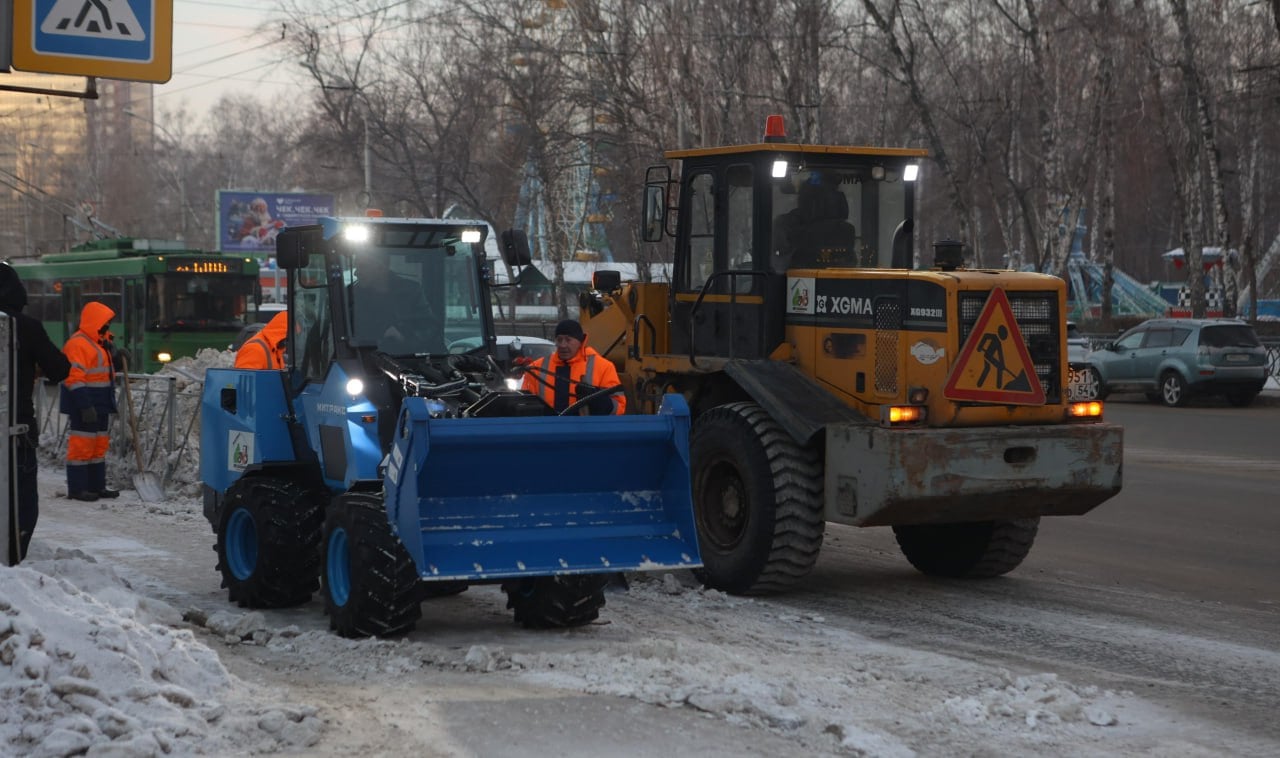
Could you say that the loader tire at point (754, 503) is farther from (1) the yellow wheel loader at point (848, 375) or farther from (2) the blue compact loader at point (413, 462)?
(2) the blue compact loader at point (413, 462)

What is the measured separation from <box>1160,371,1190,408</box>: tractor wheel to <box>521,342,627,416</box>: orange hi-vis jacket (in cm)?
2196

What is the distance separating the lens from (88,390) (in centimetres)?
1571

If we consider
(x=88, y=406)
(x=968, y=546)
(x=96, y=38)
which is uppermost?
(x=96, y=38)

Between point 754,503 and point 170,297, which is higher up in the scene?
point 170,297

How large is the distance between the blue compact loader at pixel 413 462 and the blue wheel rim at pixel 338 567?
0.04 feet

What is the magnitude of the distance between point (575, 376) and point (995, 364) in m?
2.75

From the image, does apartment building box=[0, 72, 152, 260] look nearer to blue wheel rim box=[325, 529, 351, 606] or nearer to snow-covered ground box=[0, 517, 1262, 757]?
blue wheel rim box=[325, 529, 351, 606]

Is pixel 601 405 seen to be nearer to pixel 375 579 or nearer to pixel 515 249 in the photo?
pixel 515 249

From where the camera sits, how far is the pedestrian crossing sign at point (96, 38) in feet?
29.2

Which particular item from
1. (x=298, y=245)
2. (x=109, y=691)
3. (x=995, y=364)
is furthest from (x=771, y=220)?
(x=109, y=691)

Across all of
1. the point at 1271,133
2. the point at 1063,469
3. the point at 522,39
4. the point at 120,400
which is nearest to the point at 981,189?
the point at 1271,133

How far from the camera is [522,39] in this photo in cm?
3731

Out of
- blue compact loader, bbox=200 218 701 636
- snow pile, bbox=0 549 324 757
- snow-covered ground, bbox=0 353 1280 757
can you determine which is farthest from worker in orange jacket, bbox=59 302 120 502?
snow pile, bbox=0 549 324 757

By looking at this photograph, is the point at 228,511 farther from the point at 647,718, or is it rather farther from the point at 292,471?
the point at 647,718
